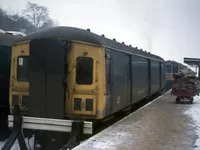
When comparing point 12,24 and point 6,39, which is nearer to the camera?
point 6,39

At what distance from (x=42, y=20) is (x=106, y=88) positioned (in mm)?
59617

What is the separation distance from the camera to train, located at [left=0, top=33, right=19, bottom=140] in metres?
11.5

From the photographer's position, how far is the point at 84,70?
8.98m

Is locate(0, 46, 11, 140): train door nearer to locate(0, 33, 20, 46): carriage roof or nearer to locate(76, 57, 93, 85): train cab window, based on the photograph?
locate(0, 33, 20, 46): carriage roof

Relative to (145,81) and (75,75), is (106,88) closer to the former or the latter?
(75,75)

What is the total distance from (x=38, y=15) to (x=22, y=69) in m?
58.3

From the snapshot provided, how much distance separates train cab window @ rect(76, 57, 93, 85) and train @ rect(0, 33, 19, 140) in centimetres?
333

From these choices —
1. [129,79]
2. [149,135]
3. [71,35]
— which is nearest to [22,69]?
[71,35]

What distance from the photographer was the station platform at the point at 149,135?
7.63 m

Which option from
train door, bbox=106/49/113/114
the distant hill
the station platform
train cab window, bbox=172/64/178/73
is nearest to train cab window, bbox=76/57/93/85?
train door, bbox=106/49/113/114

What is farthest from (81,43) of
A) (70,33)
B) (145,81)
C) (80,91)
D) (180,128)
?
(145,81)

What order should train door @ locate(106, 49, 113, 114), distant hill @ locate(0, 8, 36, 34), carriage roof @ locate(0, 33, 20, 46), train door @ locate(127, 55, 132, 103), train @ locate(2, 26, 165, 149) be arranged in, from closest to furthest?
train @ locate(2, 26, 165, 149)
train door @ locate(106, 49, 113, 114)
carriage roof @ locate(0, 33, 20, 46)
train door @ locate(127, 55, 132, 103)
distant hill @ locate(0, 8, 36, 34)

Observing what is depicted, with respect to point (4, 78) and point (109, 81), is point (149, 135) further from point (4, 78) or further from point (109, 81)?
point (4, 78)

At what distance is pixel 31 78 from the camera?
8906 mm
